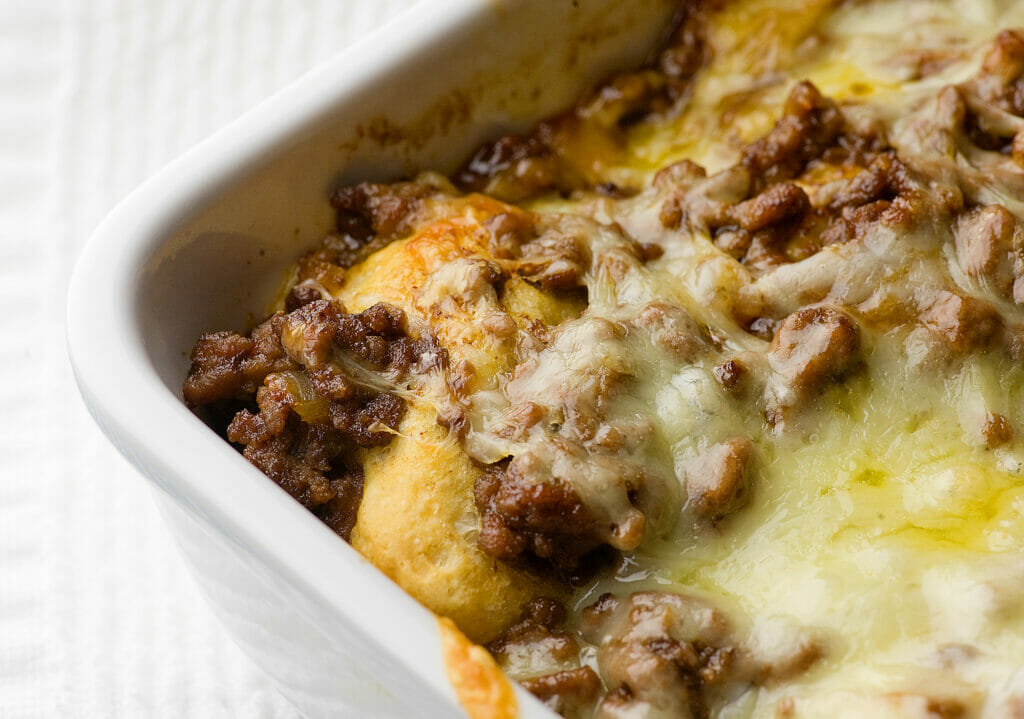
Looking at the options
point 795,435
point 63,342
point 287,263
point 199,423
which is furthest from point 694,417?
point 63,342

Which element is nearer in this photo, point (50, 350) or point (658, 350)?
point (658, 350)

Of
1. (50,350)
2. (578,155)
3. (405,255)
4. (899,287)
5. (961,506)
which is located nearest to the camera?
(961,506)

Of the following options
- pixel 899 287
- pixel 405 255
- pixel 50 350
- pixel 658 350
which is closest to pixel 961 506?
pixel 899 287

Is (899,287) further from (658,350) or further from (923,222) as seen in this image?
(658,350)

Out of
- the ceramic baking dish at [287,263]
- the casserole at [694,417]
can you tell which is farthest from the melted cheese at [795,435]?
the ceramic baking dish at [287,263]

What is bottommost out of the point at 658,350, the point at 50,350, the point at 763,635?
the point at 50,350

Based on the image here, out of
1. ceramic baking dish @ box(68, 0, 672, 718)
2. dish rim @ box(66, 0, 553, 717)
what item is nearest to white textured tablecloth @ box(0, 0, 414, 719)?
ceramic baking dish @ box(68, 0, 672, 718)

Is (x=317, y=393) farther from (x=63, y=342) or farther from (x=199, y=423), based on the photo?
(x=63, y=342)
